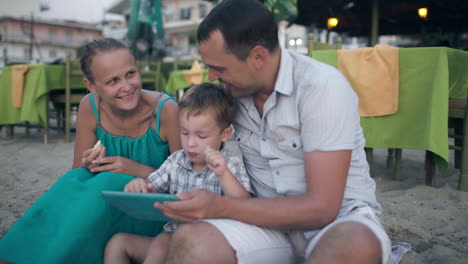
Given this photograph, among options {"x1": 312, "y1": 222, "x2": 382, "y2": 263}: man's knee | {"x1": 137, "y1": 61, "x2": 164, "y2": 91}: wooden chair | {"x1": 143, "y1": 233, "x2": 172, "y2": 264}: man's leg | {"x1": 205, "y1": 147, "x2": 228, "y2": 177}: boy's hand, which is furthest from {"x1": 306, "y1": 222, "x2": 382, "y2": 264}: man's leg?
{"x1": 137, "y1": 61, "x2": 164, "y2": 91}: wooden chair

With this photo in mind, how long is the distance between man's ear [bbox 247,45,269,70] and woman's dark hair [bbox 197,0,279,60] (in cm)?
1

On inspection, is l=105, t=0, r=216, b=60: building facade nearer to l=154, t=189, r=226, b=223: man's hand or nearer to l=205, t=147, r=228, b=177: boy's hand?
l=205, t=147, r=228, b=177: boy's hand

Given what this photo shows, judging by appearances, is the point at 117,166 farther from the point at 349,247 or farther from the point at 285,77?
the point at 349,247

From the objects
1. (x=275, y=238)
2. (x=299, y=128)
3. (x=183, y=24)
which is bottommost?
(x=275, y=238)

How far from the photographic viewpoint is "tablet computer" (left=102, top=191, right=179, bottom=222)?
1.20m

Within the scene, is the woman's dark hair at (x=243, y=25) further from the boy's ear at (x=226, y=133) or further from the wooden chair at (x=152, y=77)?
the wooden chair at (x=152, y=77)

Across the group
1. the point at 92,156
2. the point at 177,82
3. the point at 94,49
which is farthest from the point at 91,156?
the point at 177,82

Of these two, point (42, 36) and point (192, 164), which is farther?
point (42, 36)

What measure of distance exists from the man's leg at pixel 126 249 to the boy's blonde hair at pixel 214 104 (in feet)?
1.89

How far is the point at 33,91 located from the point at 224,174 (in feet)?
15.7

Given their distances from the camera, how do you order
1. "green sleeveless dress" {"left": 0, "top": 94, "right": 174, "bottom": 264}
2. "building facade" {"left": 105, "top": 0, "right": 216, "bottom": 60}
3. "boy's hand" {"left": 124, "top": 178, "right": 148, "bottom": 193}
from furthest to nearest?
"building facade" {"left": 105, "top": 0, "right": 216, "bottom": 60}
"boy's hand" {"left": 124, "top": 178, "right": 148, "bottom": 193}
"green sleeveless dress" {"left": 0, "top": 94, "right": 174, "bottom": 264}

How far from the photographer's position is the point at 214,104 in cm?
158

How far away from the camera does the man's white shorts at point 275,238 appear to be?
46.9 inches

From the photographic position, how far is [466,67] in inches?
112
